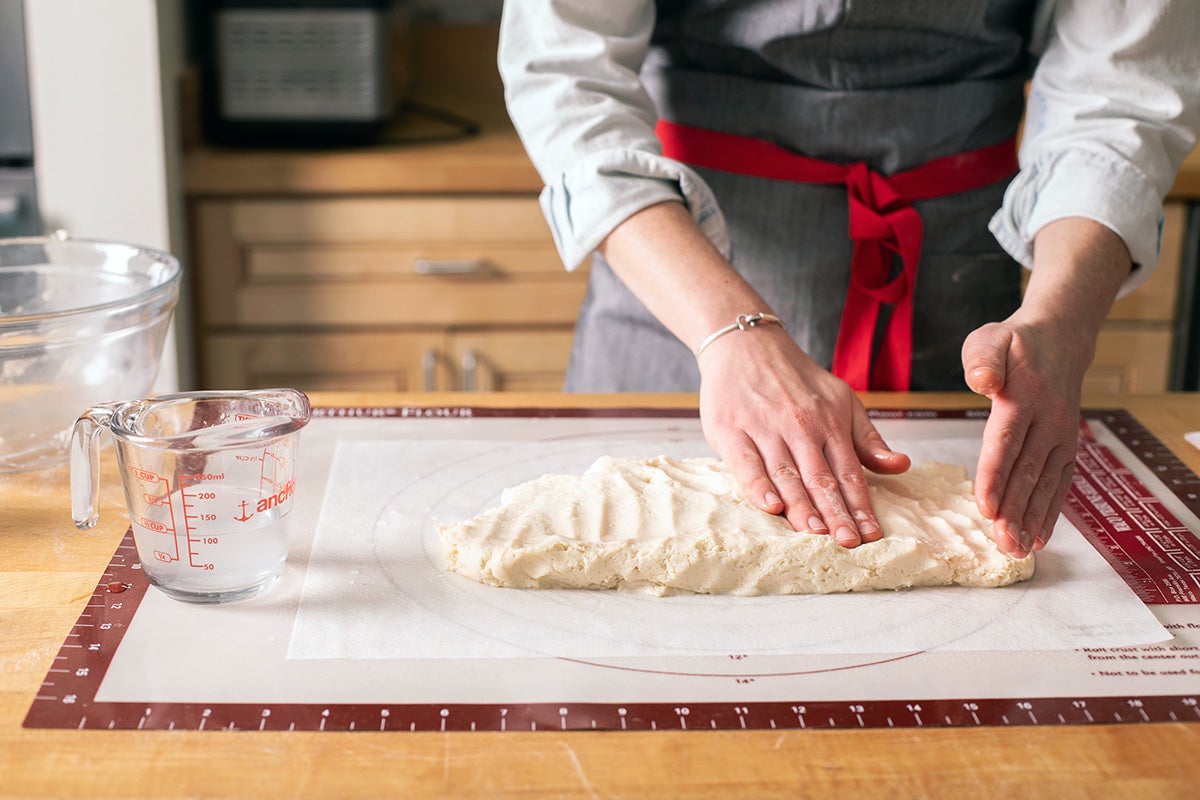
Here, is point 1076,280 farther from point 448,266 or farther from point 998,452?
point 448,266

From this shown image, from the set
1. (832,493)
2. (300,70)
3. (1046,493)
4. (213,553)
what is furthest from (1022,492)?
(300,70)

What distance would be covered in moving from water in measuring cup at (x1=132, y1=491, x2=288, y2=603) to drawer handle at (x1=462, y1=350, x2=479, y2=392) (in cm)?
114

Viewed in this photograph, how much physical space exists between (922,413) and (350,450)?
0.53 metres

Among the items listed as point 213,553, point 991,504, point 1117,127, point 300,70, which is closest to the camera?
point 213,553

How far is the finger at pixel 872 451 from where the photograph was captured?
0.85 metres

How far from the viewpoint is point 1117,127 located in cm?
106

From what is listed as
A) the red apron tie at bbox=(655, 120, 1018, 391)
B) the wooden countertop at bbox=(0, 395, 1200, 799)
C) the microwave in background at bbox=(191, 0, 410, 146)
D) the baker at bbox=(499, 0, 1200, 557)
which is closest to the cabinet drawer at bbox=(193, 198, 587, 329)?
the microwave in background at bbox=(191, 0, 410, 146)

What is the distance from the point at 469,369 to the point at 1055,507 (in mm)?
1162

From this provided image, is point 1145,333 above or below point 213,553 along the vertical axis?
below

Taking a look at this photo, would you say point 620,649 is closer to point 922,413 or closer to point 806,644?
point 806,644

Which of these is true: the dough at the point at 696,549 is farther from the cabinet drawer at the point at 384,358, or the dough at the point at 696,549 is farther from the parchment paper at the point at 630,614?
the cabinet drawer at the point at 384,358

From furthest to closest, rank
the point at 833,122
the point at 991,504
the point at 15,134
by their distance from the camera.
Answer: the point at 15,134
the point at 833,122
the point at 991,504

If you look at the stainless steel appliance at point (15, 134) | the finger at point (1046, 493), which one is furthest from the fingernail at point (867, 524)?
the stainless steel appliance at point (15, 134)

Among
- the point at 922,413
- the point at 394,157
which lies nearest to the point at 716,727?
the point at 922,413
